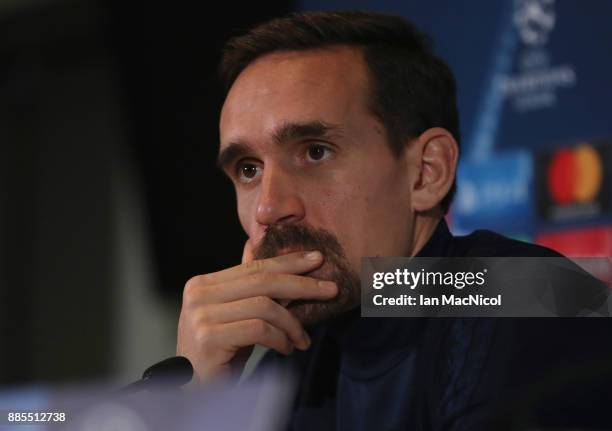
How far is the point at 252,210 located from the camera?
3.40ft

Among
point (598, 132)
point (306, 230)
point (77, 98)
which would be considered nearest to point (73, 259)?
point (77, 98)

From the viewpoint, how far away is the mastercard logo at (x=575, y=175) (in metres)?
1.57

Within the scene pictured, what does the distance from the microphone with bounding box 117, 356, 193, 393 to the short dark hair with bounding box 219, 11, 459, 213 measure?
0.38 m

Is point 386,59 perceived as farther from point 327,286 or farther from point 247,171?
point 327,286

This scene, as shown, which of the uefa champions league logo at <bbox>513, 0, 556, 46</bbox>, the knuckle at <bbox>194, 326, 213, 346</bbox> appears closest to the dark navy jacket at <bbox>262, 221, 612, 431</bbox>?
the knuckle at <bbox>194, 326, 213, 346</bbox>

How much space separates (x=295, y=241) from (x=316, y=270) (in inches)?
1.6

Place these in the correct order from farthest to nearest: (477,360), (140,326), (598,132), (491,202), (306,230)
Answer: (140,326), (491,202), (598,132), (306,230), (477,360)

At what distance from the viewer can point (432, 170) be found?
108 centimetres

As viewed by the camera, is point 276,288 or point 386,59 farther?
point 386,59

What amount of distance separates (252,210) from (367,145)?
0.17m

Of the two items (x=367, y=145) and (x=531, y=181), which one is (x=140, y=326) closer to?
(x=531, y=181)

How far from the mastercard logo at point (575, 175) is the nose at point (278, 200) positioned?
78 cm

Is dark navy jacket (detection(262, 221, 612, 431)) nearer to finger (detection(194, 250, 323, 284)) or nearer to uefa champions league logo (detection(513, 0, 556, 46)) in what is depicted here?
finger (detection(194, 250, 323, 284))

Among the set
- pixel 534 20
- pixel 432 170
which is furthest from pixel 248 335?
pixel 534 20
